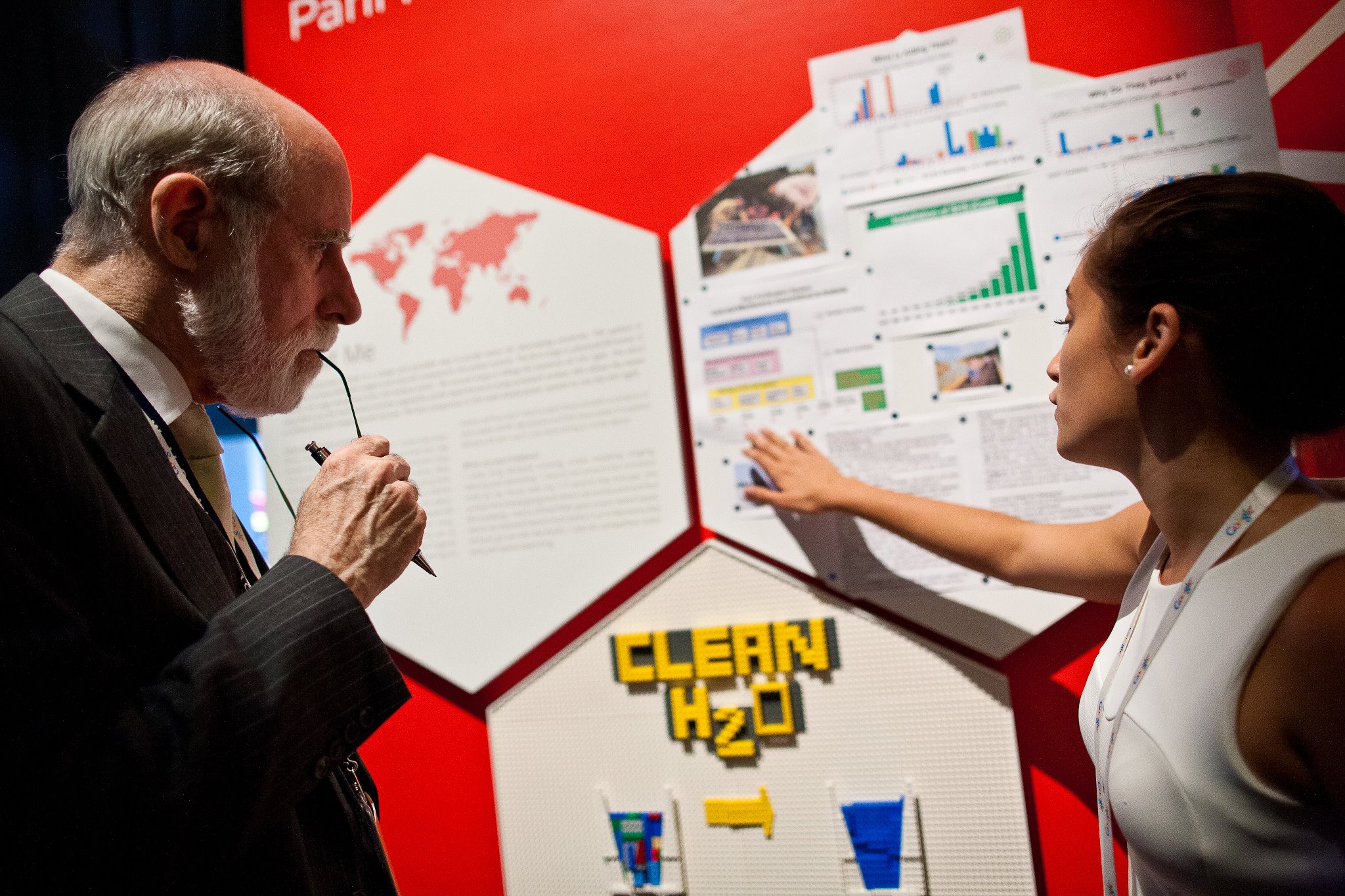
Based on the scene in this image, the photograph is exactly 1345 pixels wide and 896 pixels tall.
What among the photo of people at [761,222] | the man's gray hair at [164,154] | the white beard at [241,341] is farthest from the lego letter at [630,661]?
the man's gray hair at [164,154]

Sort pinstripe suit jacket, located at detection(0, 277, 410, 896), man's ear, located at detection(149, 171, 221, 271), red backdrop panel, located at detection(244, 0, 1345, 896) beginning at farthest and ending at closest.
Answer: red backdrop panel, located at detection(244, 0, 1345, 896) → man's ear, located at detection(149, 171, 221, 271) → pinstripe suit jacket, located at detection(0, 277, 410, 896)

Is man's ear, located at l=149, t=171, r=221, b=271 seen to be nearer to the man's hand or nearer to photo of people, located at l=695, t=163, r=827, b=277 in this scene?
the man's hand

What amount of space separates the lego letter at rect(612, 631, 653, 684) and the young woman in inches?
41.3

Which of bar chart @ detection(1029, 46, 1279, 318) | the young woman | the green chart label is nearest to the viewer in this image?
the young woman

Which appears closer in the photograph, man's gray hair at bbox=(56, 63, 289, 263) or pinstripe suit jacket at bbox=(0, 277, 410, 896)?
pinstripe suit jacket at bbox=(0, 277, 410, 896)

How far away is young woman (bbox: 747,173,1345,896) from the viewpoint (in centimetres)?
93

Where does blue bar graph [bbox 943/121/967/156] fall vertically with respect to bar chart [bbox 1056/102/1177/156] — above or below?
above

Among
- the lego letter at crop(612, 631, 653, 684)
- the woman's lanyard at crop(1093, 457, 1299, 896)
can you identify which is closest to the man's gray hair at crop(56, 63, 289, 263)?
the lego letter at crop(612, 631, 653, 684)

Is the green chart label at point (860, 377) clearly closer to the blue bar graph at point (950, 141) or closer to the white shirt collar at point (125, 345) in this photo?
the blue bar graph at point (950, 141)

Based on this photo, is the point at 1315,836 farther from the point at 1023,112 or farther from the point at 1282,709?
the point at 1023,112

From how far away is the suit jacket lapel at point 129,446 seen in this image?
0.99 m

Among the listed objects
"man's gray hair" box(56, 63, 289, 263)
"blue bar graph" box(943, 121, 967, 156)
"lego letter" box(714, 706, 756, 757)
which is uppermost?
"blue bar graph" box(943, 121, 967, 156)

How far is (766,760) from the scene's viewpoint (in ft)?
6.35

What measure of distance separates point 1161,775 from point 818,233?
4.18 ft
